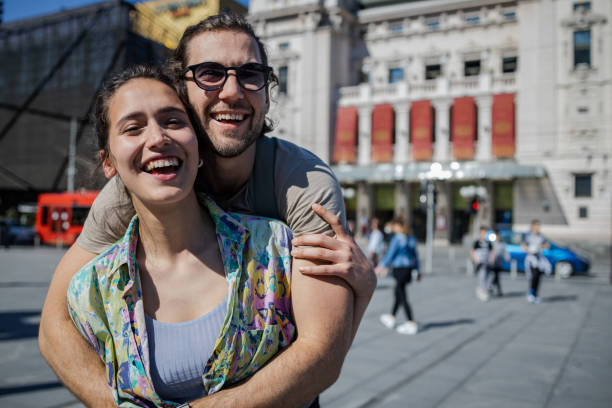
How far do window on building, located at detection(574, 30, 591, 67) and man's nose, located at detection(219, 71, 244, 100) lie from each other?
1352 inches

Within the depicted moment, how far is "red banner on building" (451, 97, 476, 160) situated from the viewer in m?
33.0

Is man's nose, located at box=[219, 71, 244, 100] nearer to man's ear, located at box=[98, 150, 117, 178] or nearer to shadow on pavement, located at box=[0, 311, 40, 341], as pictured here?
man's ear, located at box=[98, 150, 117, 178]

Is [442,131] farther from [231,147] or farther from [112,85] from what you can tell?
[112,85]

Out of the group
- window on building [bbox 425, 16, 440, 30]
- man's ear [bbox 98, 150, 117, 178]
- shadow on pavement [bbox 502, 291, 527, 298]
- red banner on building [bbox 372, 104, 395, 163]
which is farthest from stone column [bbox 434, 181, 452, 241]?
man's ear [bbox 98, 150, 117, 178]

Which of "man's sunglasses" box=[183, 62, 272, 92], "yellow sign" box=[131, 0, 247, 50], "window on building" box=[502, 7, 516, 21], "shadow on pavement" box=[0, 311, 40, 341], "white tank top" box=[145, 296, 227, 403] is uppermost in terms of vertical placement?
"window on building" box=[502, 7, 516, 21]

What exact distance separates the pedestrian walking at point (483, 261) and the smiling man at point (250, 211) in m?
10.6

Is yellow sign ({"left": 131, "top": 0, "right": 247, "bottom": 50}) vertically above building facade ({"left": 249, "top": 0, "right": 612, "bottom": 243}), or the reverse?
building facade ({"left": 249, "top": 0, "right": 612, "bottom": 243})

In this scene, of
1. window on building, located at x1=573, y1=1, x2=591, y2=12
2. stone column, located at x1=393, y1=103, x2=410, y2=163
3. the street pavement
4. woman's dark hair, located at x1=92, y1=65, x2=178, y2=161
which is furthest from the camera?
stone column, located at x1=393, y1=103, x2=410, y2=163

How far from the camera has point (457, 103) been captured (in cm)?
3347

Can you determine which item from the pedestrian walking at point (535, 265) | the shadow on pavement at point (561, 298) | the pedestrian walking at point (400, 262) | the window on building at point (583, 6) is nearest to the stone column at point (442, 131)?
the window on building at point (583, 6)

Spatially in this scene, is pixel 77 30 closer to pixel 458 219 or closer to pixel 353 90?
pixel 353 90

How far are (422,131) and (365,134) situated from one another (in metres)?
4.19

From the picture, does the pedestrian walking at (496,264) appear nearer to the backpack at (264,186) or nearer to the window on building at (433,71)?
the backpack at (264,186)

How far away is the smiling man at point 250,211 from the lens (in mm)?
1553
